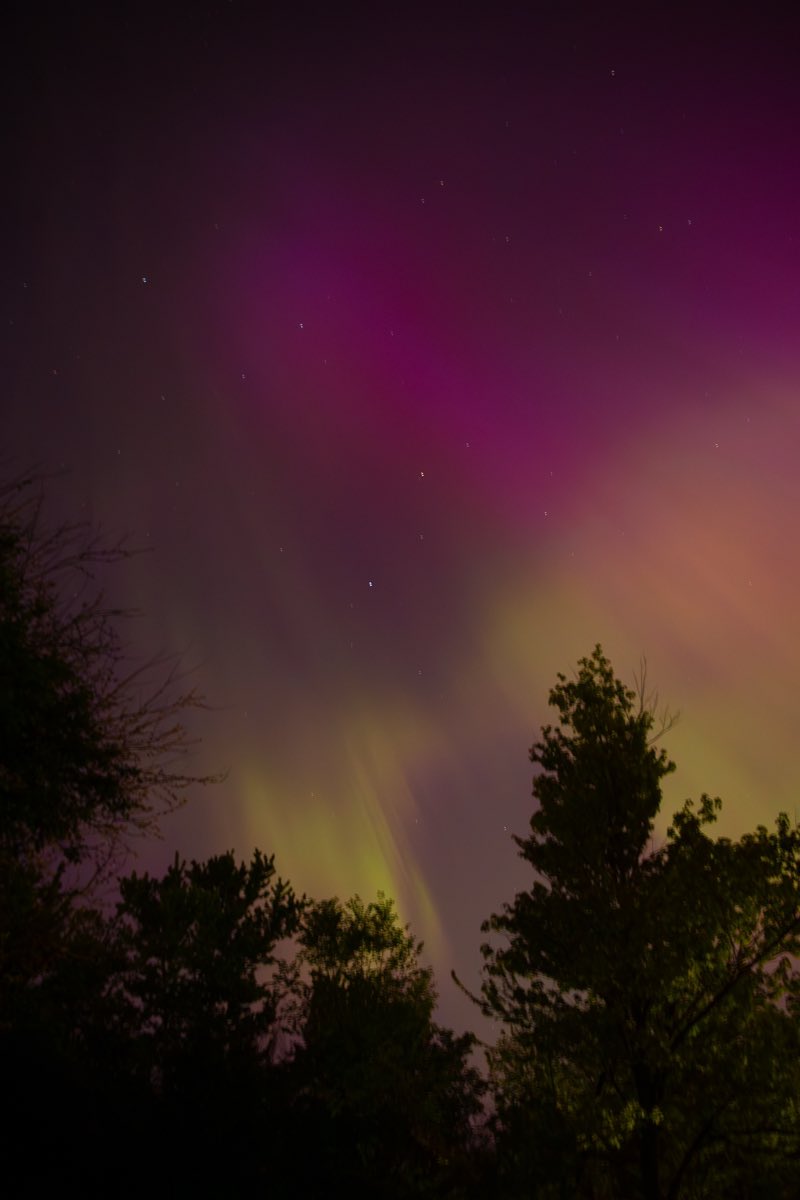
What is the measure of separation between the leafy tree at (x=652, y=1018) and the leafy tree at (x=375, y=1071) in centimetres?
315

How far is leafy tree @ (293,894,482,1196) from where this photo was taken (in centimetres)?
1402

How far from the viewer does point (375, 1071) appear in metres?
20.4

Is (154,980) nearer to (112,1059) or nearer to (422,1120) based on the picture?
(112,1059)

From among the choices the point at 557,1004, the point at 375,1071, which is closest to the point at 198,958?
the point at 375,1071

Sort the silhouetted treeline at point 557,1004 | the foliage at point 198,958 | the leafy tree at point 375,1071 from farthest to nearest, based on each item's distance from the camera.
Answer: the foliage at point 198,958, the leafy tree at point 375,1071, the silhouetted treeline at point 557,1004

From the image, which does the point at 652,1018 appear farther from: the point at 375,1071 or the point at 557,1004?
the point at 375,1071

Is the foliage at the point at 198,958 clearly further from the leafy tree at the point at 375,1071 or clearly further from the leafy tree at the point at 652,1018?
the leafy tree at the point at 652,1018

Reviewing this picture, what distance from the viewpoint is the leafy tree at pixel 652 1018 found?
342 inches

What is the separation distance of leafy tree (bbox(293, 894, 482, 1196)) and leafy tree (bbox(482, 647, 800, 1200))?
3148 mm

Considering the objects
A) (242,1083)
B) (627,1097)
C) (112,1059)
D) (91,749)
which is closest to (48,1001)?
(112,1059)

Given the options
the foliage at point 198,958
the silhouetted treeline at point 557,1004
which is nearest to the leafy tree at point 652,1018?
the silhouetted treeline at point 557,1004

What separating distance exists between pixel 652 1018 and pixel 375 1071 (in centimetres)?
1518

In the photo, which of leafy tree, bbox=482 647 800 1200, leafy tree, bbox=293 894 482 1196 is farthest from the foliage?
leafy tree, bbox=482 647 800 1200

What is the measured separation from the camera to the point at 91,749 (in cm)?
840
